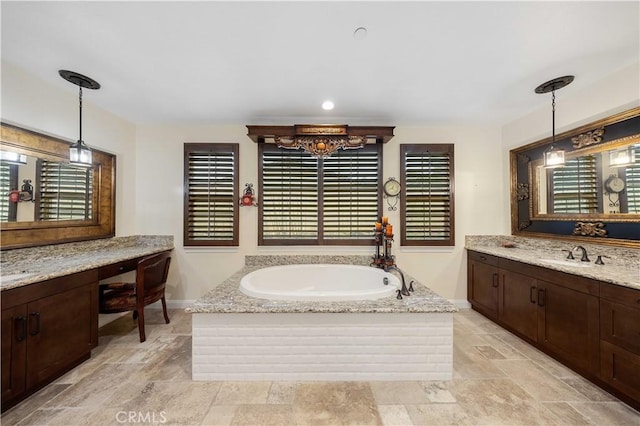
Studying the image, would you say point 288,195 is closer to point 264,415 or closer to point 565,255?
point 264,415

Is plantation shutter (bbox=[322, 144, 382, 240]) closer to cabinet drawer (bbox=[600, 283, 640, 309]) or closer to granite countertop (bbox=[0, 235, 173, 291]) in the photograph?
cabinet drawer (bbox=[600, 283, 640, 309])

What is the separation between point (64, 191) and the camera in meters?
2.52

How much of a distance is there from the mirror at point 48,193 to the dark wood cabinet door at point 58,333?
0.76 m

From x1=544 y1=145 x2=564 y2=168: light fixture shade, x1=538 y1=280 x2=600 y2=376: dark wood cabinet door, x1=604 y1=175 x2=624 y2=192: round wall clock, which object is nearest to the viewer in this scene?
x1=538 y1=280 x2=600 y2=376: dark wood cabinet door

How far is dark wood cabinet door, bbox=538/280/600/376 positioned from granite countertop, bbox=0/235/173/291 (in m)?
4.02

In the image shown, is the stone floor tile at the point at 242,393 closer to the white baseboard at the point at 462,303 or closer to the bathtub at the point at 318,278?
the bathtub at the point at 318,278

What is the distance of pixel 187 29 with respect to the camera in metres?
1.60

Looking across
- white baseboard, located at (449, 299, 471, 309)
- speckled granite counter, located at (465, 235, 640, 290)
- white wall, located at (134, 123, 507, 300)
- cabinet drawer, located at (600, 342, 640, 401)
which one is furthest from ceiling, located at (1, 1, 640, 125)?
white baseboard, located at (449, 299, 471, 309)

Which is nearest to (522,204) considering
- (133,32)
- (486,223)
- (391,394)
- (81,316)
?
(486,223)

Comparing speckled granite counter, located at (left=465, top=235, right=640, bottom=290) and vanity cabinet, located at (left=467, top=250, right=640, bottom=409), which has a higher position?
speckled granite counter, located at (left=465, top=235, right=640, bottom=290)

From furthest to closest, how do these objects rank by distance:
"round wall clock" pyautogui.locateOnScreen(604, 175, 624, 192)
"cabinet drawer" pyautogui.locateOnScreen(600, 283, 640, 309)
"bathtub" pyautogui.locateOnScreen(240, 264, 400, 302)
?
"bathtub" pyautogui.locateOnScreen(240, 264, 400, 302), "round wall clock" pyautogui.locateOnScreen(604, 175, 624, 192), "cabinet drawer" pyautogui.locateOnScreen(600, 283, 640, 309)

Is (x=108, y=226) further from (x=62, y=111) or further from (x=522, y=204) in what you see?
(x=522, y=204)

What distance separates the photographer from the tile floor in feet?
4.93

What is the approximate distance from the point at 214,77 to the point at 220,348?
2288 mm
